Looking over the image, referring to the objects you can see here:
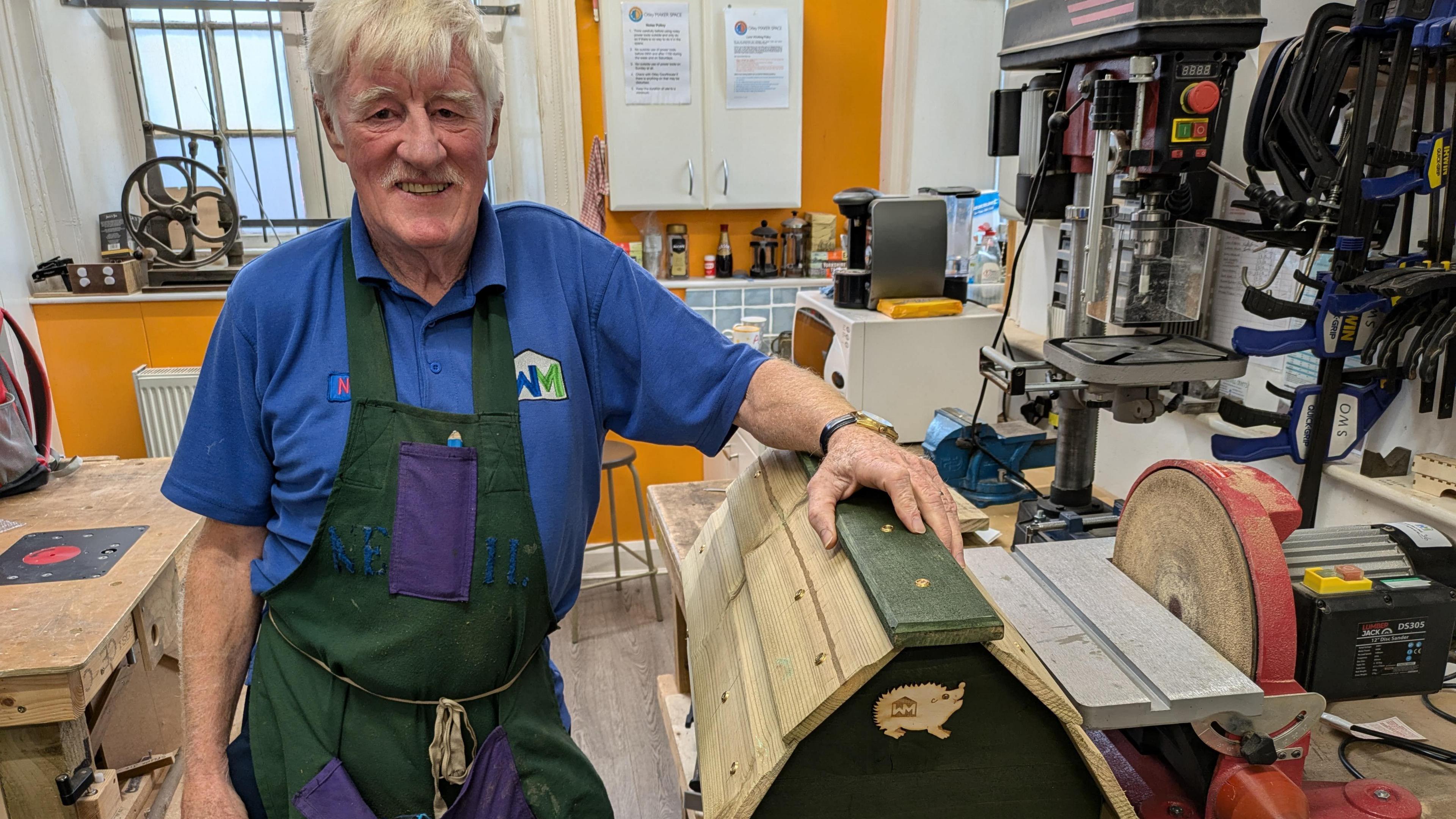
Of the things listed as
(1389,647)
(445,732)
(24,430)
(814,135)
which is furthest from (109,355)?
(1389,647)

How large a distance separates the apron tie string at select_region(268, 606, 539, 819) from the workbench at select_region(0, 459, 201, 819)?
67 cm

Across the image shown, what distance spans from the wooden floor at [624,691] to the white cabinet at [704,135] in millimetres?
1694

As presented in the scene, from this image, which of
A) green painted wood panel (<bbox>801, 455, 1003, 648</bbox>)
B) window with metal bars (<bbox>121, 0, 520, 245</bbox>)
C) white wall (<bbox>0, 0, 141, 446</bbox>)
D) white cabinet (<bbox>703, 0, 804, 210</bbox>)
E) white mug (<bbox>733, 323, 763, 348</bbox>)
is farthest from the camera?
window with metal bars (<bbox>121, 0, 520, 245</bbox>)

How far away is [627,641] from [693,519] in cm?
165

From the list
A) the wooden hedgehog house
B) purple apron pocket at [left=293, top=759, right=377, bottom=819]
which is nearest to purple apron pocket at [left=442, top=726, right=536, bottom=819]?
purple apron pocket at [left=293, top=759, right=377, bottom=819]

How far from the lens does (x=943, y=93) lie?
3.76 meters

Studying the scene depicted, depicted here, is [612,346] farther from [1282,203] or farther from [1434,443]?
[1434,443]

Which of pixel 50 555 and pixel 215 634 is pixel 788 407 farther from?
pixel 50 555

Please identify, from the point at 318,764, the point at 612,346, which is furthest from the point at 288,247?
the point at 318,764

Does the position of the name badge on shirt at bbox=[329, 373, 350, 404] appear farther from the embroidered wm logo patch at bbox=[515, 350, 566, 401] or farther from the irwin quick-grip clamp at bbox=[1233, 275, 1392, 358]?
the irwin quick-grip clamp at bbox=[1233, 275, 1392, 358]

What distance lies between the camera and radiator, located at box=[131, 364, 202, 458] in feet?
11.8

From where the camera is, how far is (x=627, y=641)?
139 inches

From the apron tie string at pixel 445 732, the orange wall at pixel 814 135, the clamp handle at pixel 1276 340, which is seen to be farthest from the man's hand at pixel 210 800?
the orange wall at pixel 814 135

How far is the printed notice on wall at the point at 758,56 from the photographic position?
3.61 metres
